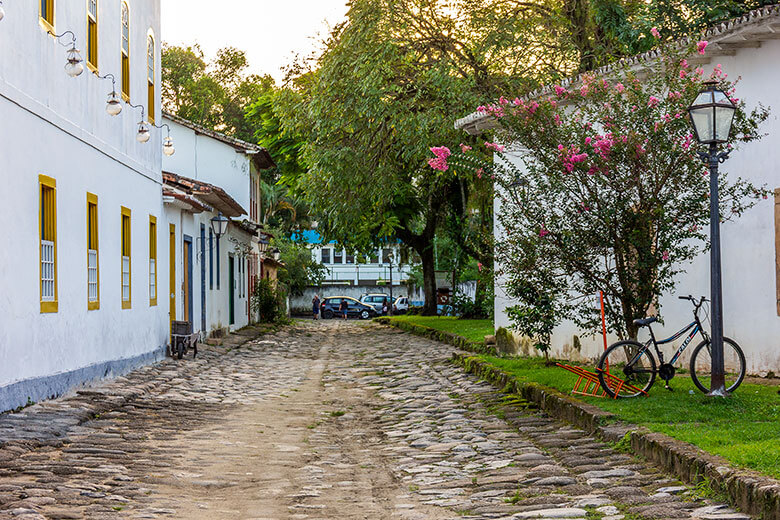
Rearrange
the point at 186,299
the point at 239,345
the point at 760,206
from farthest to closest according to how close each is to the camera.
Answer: the point at 239,345, the point at 186,299, the point at 760,206

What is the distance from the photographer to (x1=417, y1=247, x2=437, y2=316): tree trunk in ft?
129

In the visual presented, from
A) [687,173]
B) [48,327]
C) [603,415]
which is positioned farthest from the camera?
[48,327]

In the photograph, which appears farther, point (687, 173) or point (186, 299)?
point (186, 299)

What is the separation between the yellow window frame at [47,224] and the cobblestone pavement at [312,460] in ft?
4.00

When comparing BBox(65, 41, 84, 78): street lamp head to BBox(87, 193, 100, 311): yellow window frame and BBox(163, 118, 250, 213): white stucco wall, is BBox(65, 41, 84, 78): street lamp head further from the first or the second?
BBox(163, 118, 250, 213): white stucco wall

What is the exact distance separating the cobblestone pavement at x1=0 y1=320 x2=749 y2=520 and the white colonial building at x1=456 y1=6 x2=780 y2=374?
3.44m

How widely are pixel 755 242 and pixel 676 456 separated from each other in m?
6.91

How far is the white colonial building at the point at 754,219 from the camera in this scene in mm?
13117

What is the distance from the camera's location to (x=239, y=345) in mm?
26391

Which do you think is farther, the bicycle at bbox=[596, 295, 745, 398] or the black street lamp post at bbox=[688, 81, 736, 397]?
the bicycle at bbox=[596, 295, 745, 398]

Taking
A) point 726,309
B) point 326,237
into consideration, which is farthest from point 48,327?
point 326,237

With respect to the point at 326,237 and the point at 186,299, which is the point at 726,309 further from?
the point at 326,237

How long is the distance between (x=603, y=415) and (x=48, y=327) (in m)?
6.87

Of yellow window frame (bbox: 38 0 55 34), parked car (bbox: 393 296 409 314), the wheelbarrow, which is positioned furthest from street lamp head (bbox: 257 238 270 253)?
yellow window frame (bbox: 38 0 55 34)
